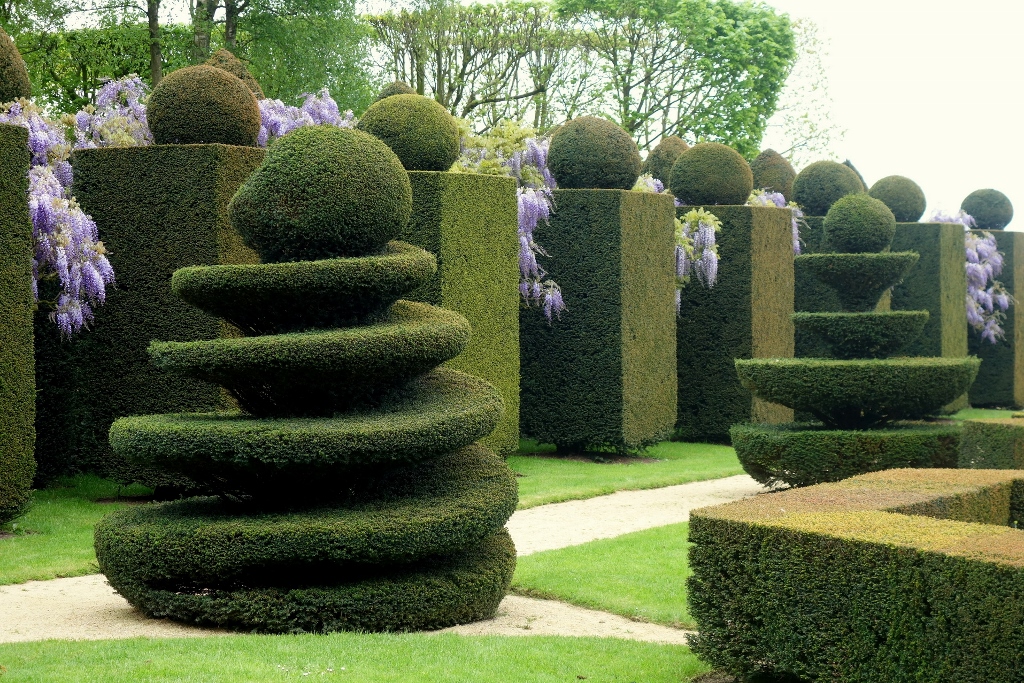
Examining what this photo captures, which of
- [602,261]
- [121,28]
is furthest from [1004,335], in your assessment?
[121,28]

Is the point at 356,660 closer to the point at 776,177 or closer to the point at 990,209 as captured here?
the point at 776,177

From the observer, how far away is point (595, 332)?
661 inches

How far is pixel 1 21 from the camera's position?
957 inches


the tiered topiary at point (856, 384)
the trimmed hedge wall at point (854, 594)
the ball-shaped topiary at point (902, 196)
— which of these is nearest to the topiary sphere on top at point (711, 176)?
the tiered topiary at point (856, 384)

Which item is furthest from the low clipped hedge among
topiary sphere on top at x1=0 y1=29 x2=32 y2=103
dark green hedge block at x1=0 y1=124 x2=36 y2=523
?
topiary sphere on top at x1=0 y1=29 x2=32 y2=103

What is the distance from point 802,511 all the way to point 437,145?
27.8ft

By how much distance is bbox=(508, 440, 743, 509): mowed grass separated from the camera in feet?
44.9

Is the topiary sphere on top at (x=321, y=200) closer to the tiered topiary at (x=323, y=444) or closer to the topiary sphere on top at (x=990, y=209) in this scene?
the tiered topiary at (x=323, y=444)

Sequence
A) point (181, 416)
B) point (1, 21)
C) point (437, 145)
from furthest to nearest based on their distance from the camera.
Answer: point (1, 21) → point (437, 145) → point (181, 416)

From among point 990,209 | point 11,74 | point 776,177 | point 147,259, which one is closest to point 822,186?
point 776,177

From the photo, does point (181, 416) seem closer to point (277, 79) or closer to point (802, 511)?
point (802, 511)

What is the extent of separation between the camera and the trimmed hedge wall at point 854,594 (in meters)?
5.02

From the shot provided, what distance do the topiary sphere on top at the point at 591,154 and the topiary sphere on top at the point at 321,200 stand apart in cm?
908

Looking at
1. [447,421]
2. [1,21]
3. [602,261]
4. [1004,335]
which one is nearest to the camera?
[447,421]
